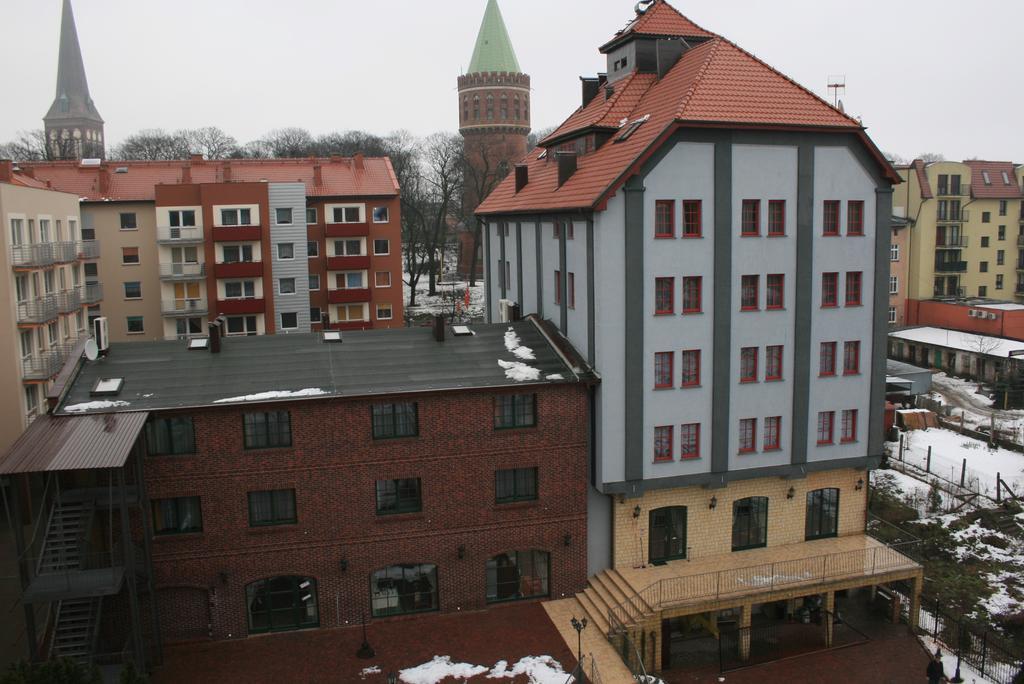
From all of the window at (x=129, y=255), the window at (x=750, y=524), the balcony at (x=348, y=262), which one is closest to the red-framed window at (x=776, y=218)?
the window at (x=750, y=524)

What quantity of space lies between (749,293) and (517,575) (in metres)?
11.4

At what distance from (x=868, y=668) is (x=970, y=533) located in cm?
1318

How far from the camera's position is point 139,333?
56938mm

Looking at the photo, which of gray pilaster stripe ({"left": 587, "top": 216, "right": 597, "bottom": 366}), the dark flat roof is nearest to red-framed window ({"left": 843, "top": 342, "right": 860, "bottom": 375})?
gray pilaster stripe ({"left": 587, "top": 216, "right": 597, "bottom": 366})

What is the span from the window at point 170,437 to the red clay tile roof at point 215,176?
123 feet

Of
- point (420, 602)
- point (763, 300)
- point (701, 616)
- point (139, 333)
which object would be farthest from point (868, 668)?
point (139, 333)

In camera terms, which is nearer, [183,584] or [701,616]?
[183,584]

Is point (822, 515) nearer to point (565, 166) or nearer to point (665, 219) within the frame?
point (665, 219)

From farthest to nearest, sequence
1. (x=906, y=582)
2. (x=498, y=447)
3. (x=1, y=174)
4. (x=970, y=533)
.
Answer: (x=1, y=174) → (x=970, y=533) → (x=906, y=582) → (x=498, y=447)

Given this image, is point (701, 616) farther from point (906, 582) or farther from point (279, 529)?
point (279, 529)

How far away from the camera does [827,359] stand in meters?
27.2

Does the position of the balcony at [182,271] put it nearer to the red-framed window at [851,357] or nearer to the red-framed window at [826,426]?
the red-framed window at [826,426]

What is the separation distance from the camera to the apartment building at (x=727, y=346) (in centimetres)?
2491

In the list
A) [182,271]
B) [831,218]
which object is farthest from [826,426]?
[182,271]
